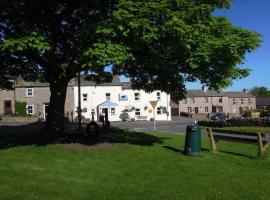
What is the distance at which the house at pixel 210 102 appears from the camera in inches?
4011

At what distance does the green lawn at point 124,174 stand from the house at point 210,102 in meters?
84.3

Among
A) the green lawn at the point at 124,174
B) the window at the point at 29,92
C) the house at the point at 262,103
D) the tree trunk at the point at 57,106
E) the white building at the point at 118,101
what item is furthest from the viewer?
the house at the point at 262,103

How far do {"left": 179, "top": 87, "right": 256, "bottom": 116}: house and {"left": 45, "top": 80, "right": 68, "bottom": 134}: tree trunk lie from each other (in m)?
79.6

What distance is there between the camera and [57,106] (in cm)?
2116

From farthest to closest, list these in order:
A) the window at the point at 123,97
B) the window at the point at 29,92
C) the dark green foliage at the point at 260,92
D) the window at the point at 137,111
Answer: the dark green foliage at the point at 260,92
the window at the point at 137,111
the window at the point at 123,97
the window at the point at 29,92

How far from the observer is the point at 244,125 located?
148ft

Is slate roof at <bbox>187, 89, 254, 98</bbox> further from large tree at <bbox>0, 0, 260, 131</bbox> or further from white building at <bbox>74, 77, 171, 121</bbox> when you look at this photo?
large tree at <bbox>0, 0, 260, 131</bbox>

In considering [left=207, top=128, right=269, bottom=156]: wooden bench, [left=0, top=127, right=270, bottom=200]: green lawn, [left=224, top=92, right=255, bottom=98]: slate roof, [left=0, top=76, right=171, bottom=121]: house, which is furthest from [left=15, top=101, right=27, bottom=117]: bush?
[left=224, top=92, right=255, bottom=98]: slate roof

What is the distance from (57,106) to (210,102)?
84750mm

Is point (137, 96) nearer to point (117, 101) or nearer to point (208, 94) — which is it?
point (117, 101)

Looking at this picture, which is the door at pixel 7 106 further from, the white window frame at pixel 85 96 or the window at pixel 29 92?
the white window frame at pixel 85 96

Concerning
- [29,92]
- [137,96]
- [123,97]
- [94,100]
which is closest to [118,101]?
[123,97]

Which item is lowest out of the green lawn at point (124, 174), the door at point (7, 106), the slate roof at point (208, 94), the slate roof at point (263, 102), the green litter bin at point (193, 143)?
the green lawn at point (124, 174)

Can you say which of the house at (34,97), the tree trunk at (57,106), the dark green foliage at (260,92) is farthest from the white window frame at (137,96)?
the dark green foliage at (260,92)
